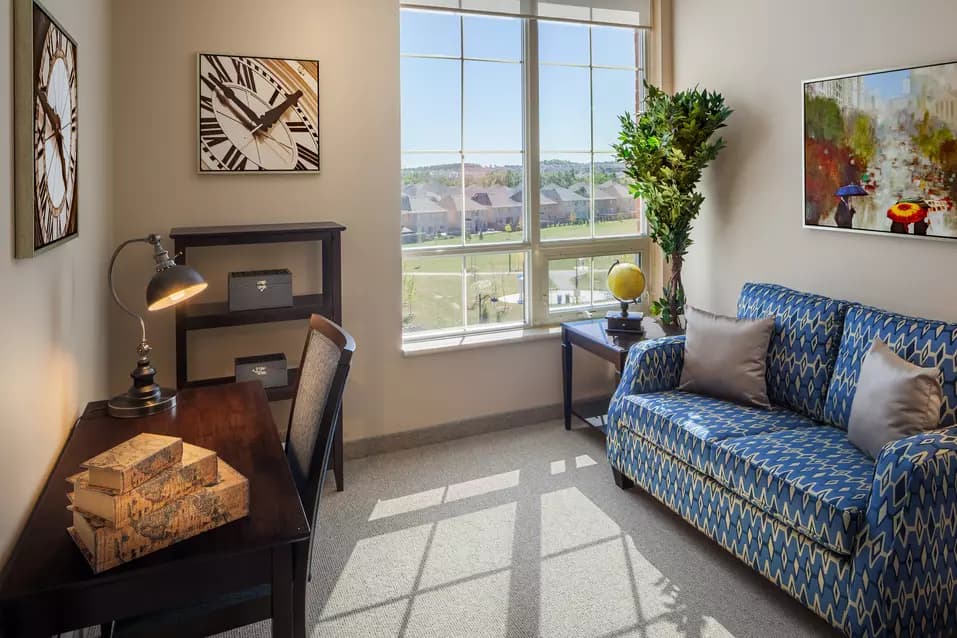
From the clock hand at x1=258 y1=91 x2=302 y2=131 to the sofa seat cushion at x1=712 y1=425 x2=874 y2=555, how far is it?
2.42 meters

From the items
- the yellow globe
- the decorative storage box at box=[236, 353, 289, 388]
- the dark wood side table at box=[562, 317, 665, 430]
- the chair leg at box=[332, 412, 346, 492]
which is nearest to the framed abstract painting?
the yellow globe

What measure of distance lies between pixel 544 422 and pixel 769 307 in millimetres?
1497

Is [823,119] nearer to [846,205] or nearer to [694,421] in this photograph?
[846,205]

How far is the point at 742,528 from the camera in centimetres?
253

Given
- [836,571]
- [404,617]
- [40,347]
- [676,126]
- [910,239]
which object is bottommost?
[404,617]

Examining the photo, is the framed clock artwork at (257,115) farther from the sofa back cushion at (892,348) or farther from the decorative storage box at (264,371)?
the sofa back cushion at (892,348)

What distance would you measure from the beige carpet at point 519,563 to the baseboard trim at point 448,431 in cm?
11

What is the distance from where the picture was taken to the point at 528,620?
2.35 m

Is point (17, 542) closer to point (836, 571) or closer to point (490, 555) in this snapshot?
point (490, 555)

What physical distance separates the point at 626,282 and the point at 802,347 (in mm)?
1063

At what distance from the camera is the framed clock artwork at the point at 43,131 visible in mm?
1558

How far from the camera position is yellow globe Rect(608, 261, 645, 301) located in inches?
153

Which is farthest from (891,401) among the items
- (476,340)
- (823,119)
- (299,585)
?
(476,340)

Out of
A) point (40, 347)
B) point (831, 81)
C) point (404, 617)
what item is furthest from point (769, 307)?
point (40, 347)
